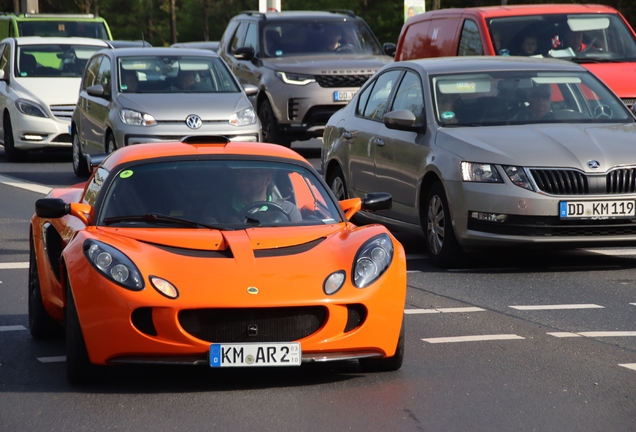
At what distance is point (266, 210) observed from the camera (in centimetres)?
720

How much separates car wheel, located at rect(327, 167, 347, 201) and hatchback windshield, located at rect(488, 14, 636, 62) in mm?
4098

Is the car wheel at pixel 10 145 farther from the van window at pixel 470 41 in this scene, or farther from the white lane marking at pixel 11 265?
the white lane marking at pixel 11 265

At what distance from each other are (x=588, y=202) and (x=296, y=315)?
4444mm

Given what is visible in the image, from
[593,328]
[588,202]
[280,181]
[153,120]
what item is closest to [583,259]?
[588,202]

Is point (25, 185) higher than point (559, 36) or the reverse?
the reverse

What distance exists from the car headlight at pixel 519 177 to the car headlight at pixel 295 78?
1026 centimetres

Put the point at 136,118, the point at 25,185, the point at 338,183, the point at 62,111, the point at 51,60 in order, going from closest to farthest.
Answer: the point at 338,183 → the point at 136,118 → the point at 25,185 → the point at 62,111 → the point at 51,60

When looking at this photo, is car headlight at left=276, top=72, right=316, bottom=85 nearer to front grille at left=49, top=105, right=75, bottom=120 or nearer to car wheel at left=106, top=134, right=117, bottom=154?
front grille at left=49, top=105, right=75, bottom=120

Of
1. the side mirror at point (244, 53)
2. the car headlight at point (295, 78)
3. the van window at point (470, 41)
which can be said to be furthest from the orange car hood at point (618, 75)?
the side mirror at point (244, 53)

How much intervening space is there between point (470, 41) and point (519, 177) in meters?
7.40

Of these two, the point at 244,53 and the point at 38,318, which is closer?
the point at 38,318

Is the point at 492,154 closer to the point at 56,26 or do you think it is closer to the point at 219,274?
the point at 219,274

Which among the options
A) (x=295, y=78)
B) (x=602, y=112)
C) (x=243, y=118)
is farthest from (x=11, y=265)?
(x=295, y=78)

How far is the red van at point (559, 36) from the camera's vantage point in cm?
1642
